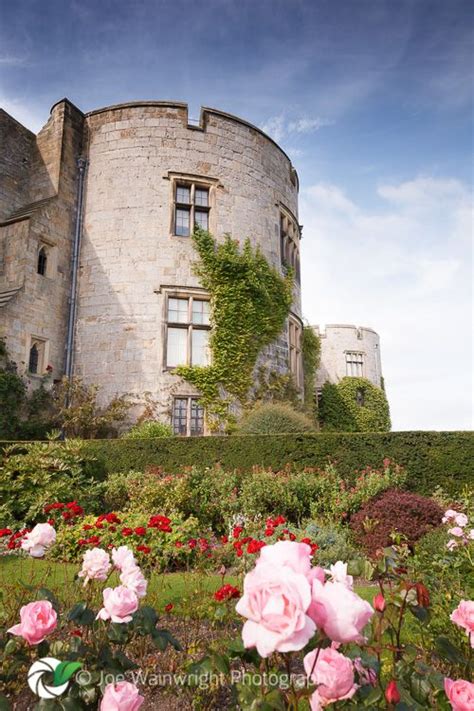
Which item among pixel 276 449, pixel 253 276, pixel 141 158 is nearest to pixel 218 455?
pixel 276 449

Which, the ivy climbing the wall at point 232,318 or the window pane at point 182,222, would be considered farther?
the window pane at point 182,222

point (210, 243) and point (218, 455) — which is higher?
point (210, 243)

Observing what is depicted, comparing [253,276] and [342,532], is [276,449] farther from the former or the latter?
[253,276]

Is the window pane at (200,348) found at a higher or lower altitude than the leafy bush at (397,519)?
higher

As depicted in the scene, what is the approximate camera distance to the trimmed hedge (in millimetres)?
8594

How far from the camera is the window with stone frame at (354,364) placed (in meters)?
31.4

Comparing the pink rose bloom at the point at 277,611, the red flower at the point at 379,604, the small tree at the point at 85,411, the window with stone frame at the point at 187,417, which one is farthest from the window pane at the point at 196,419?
the pink rose bloom at the point at 277,611

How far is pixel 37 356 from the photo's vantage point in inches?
504

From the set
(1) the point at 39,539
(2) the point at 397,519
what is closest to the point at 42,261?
(2) the point at 397,519

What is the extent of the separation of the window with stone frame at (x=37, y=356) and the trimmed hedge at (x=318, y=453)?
13.2 ft

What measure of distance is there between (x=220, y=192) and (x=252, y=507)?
403 inches

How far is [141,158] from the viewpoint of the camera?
14.2m

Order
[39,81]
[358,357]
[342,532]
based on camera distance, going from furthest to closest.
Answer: [358,357]
[39,81]
[342,532]

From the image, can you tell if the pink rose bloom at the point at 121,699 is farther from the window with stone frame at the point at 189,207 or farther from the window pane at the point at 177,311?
the window with stone frame at the point at 189,207
